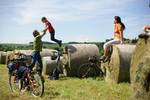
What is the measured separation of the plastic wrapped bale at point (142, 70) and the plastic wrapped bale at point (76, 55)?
832 centimetres

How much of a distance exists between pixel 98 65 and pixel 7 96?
20.5ft

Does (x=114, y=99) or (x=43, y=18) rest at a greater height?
(x=43, y=18)

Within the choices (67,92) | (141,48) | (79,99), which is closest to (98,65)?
(67,92)

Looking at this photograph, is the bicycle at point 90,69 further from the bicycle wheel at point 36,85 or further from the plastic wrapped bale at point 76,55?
the bicycle wheel at point 36,85

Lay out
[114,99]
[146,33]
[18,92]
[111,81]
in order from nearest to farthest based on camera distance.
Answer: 1. [146,33]
2. [114,99]
3. [18,92]
4. [111,81]

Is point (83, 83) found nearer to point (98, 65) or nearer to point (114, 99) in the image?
point (98, 65)

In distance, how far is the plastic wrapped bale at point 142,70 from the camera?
9.02m

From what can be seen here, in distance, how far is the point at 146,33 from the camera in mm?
9594

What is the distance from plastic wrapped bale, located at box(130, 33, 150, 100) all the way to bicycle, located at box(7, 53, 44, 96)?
360 centimetres

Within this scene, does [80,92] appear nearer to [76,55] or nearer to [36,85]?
[36,85]

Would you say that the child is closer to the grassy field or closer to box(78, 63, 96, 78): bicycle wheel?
box(78, 63, 96, 78): bicycle wheel

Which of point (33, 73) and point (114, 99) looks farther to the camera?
point (33, 73)

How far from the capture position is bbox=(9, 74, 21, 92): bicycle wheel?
45.9 ft

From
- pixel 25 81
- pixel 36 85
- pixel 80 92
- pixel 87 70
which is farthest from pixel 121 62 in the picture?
pixel 87 70
